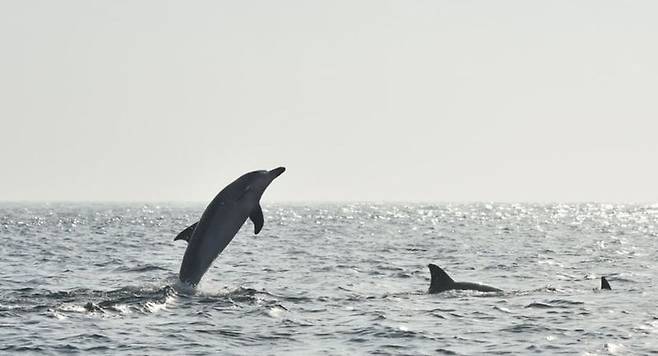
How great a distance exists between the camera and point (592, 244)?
171ft

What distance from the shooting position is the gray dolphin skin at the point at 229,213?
1792 cm

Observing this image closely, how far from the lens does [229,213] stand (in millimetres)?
17922

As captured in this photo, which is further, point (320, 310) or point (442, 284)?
point (442, 284)

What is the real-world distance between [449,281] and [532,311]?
138 inches

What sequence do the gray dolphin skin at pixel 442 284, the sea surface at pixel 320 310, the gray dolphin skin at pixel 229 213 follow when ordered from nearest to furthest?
the sea surface at pixel 320 310, the gray dolphin skin at pixel 229 213, the gray dolphin skin at pixel 442 284

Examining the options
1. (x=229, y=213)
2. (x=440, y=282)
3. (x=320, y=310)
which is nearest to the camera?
(x=229, y=213)

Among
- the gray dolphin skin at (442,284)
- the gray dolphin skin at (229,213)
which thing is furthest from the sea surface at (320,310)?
the gray dolphin skin at (229,213)

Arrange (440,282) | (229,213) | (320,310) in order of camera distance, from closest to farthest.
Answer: (229,213)
(320,310)
(440,282)

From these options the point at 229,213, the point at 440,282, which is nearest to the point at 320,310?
the point at 229,213

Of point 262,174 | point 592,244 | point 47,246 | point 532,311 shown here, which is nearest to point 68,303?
point 262,174

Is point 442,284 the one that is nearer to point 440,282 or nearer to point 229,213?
point 440,282

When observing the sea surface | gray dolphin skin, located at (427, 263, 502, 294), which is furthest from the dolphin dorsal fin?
the sea surface

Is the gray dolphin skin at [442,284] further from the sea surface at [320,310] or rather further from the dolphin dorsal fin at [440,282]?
the sea surface at [320,310]

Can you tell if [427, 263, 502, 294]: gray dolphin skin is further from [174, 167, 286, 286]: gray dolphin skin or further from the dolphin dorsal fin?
[174, 167, 286, 286]: gray dolphin skin
